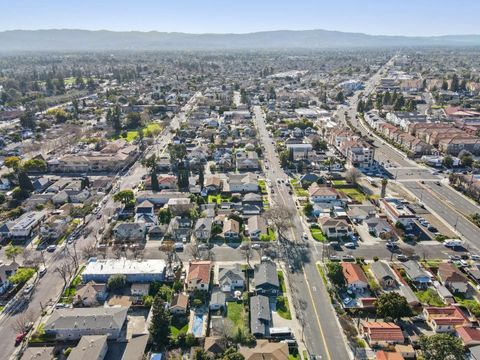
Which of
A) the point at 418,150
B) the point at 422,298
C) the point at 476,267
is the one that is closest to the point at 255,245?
the point at 422,298

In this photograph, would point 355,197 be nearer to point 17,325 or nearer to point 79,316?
point 79,316

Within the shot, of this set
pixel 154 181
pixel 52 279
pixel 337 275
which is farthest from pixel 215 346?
pixel 154 181

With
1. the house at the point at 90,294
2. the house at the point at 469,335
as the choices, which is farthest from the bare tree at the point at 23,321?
the house at the point at 469,335

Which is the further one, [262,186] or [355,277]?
[262,186]

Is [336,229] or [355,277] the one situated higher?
[355,277]

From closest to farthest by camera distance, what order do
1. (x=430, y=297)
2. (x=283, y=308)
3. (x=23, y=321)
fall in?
1. (x=23, y=321)
2. (x=283, y=308)
3. (x=430, y=297)

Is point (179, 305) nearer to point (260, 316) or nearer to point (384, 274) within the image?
point (260, 316)

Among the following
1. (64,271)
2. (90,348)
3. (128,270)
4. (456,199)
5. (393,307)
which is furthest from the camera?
(456,199)

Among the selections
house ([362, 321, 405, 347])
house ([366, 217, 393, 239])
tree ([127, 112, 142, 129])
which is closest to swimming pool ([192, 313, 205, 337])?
house ([362, 321, 405, 347])
